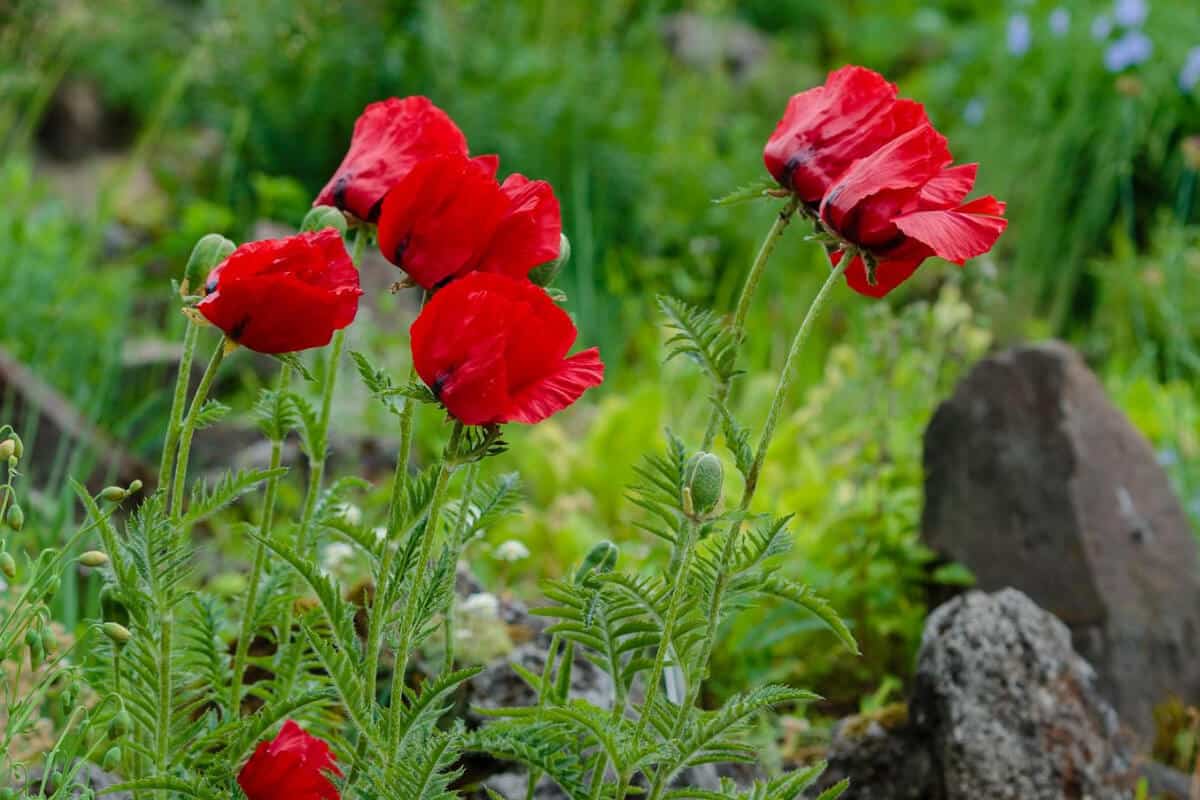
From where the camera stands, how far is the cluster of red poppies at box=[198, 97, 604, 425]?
0.88 meters

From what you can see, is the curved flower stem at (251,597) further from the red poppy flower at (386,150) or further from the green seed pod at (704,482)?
the green seed pod at (704,482)

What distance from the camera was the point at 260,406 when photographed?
1.15 m

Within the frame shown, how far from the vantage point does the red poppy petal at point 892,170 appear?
928mm

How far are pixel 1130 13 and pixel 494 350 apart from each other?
428 cm

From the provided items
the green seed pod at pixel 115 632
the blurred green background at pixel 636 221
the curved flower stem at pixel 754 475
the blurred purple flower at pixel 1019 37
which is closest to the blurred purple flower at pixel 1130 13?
the blurred green background at pixel 636 221

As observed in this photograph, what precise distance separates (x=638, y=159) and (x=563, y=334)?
3245mm

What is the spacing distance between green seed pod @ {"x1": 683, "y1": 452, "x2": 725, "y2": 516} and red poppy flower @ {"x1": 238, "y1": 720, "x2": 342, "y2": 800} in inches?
14.9

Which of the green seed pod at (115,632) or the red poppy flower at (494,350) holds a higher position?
the red poppy flower at (494,350)

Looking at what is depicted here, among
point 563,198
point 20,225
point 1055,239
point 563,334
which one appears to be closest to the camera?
point 563,334

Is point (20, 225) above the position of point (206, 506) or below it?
below

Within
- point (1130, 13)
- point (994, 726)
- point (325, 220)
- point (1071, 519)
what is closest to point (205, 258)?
point (325, 220)

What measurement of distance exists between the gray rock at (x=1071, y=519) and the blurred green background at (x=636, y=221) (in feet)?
0.39

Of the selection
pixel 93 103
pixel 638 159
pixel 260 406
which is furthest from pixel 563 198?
pixel 260 406

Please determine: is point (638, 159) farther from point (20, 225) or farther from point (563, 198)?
point (20, 225)
